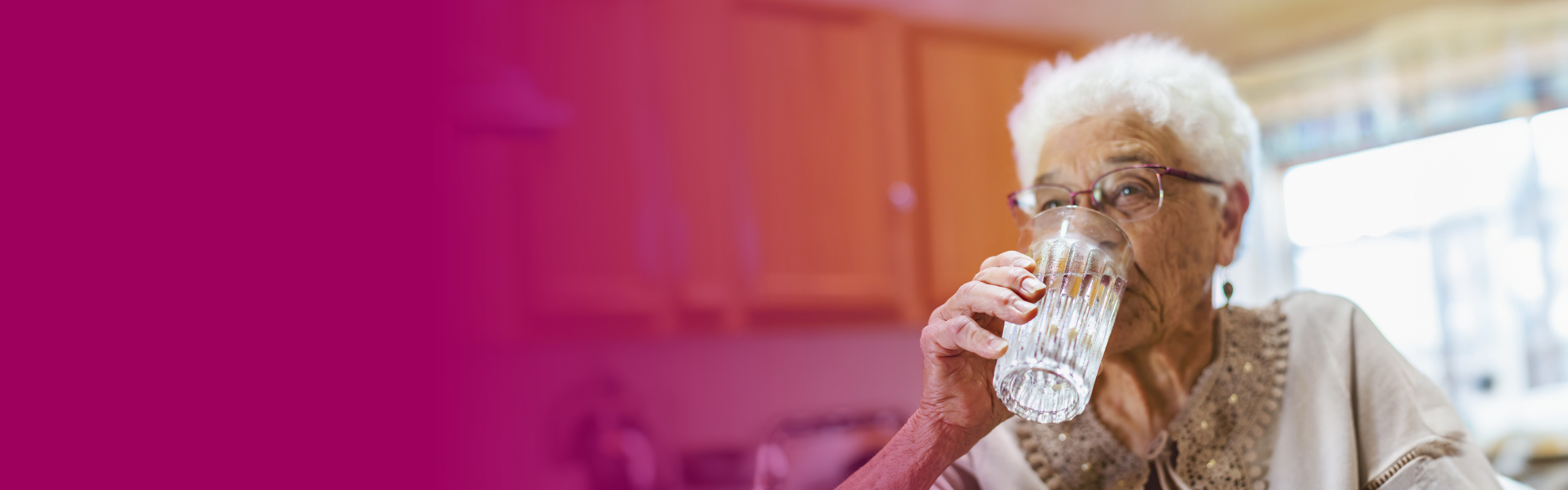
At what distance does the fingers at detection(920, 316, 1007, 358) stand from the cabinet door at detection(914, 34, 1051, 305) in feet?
6.96

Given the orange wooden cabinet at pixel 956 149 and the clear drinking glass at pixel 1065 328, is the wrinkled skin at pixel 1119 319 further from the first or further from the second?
the orange wooden cabinet at pixel 956 149

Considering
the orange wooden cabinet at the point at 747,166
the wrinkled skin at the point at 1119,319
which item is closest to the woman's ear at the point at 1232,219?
the wrinkled skin at the point at 1119,319

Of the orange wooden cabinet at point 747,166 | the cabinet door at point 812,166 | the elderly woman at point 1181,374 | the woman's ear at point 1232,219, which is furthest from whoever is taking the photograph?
the cabinet door at point 812,166

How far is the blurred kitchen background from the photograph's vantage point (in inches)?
94.3

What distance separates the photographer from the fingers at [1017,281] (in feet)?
2.36

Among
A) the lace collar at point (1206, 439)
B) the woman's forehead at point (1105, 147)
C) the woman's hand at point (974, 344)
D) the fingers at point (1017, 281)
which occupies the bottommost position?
the lace collar at point (1206, 439)

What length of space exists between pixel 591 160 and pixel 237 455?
154 cm

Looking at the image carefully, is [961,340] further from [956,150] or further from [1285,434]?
[956,150]

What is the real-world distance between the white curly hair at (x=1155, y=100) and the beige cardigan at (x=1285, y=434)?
188mm

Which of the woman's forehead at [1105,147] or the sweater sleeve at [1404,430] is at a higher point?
the woman's forehead at [1105,147]

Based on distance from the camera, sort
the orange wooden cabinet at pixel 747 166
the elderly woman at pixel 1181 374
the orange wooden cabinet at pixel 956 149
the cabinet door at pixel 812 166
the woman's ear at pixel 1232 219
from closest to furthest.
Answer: the elderly woman at pixel 1181 374 < the woman's ear at pixel 1232 219 < the orange wooden cabinet at pixel 747 166 < the cabinet door at pixel 812 166 < the orange wooden cabinet at pixel 956 149

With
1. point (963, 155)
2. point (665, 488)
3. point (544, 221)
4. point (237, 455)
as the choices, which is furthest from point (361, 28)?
point (963, 155)
